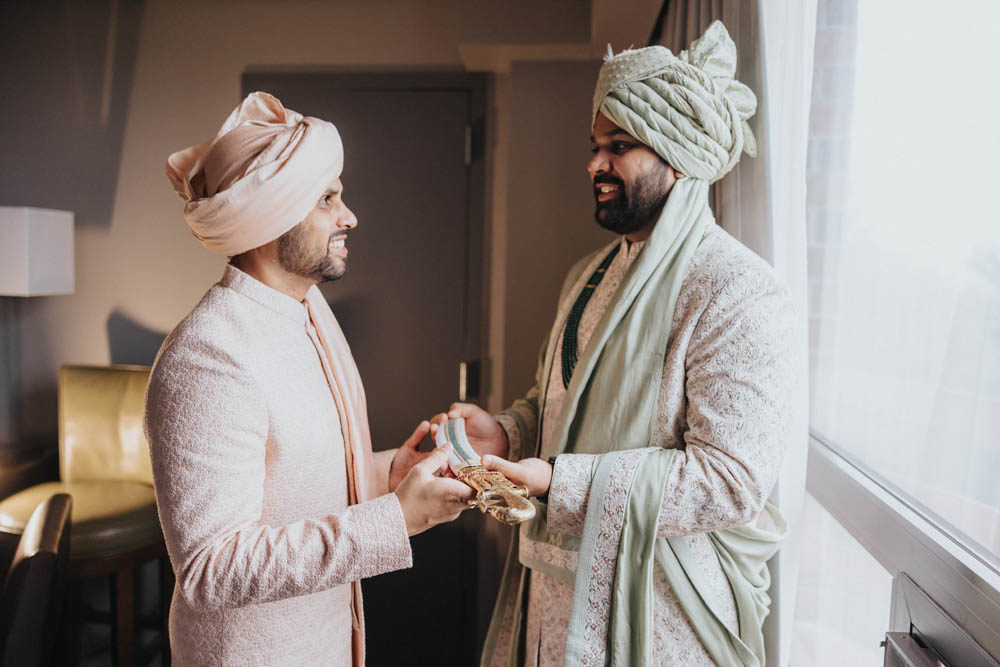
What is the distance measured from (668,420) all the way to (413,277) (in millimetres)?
1866

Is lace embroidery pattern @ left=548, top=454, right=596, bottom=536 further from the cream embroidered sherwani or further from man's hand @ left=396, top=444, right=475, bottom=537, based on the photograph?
man's hand @ left=396, top=444, right=475, bottom=537

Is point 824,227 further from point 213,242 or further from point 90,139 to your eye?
point 90,139

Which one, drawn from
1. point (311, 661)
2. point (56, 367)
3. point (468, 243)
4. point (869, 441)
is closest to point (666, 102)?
point (869, 441)

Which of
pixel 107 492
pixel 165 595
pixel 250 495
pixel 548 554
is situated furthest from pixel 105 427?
pixel 548 554

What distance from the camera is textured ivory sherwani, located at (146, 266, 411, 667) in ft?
3.21

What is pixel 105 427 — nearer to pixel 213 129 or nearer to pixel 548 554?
pixel 213 129

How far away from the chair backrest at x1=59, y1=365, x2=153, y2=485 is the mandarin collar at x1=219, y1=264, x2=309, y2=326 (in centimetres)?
178

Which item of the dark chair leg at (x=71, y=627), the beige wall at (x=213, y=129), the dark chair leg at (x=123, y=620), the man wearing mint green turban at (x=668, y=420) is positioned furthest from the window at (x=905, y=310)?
the dark chair leg at (x=123, y=620)

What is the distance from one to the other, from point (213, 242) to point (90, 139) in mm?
2413

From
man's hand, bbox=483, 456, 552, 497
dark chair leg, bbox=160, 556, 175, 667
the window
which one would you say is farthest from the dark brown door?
man's hand, bbox=483, 456, 552, 497

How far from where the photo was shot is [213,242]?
3.76 feet

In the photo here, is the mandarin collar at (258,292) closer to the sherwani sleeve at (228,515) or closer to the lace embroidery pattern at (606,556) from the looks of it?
the sherwani sleeve at (228,515)

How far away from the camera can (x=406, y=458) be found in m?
1.51

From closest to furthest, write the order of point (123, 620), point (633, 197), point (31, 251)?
point (633, 197)
point (123, 620)
point (31, 251)
